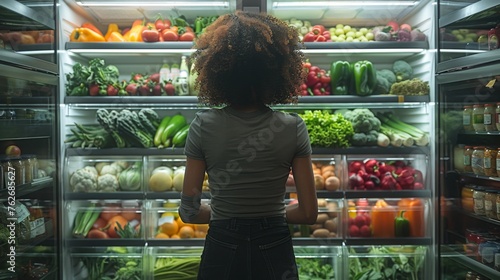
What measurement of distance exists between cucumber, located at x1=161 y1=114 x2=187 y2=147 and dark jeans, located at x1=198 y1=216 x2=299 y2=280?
2365 millimetres

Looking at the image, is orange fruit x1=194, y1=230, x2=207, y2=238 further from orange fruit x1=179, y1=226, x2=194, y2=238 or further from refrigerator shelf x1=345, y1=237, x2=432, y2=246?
refrigerator shelf x1=345, y1=237, x2=432, y2=246

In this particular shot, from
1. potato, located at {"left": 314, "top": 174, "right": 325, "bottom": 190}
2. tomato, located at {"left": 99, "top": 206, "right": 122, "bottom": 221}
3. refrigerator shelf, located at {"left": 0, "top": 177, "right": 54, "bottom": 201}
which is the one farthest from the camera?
tomato, located at {"left": 99, "top": 206, "right": 122, "bottom": 221}

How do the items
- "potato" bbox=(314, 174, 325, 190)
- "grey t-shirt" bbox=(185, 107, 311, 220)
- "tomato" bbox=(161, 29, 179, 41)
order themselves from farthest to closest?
"tomato" bbox=(161, 29, 179, 41), "potato" bbox=(314, 174, 325, 190), "grey t-shirt" bbox=(185, 107, 311, 220)

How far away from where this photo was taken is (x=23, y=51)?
11.0 feet

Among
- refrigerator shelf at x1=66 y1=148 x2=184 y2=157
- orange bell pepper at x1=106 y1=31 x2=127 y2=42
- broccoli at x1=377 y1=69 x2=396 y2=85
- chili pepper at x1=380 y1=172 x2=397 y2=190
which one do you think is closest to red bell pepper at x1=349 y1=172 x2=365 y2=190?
chili pepper at x1=380 y1=172 x2=397 y2=190

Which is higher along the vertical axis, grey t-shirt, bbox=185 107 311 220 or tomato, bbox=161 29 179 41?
tomato, bbox=161 29 179 41

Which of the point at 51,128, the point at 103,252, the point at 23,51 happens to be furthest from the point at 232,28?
the point at 103,252

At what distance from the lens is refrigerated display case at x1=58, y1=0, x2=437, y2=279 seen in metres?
4.41

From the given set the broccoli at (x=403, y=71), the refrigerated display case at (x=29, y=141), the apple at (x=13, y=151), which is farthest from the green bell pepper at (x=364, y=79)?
the apple at (x=13, y=151)

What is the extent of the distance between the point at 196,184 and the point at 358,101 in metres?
2.53

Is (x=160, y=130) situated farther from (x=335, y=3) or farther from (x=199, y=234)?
(x=335, y=3)

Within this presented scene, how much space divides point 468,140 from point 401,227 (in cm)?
93

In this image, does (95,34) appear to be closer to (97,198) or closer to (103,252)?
(97,198)

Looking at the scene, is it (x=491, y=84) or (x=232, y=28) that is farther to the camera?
(x=491, y=84)
